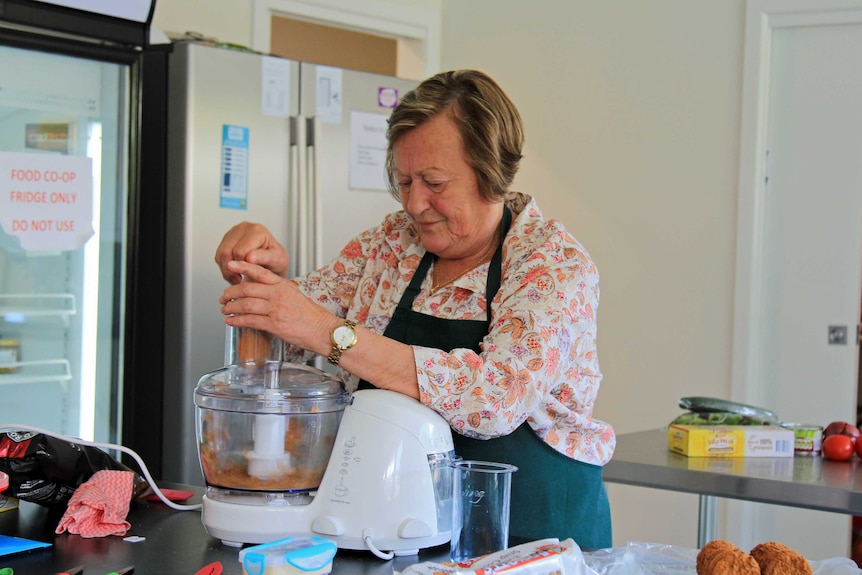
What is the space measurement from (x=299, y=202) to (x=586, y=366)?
1587mm

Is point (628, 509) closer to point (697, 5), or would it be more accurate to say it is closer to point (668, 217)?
point (668, 217)

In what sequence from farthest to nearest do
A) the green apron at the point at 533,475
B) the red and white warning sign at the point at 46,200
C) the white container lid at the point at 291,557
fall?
the red and white warning sign at the point at 46,200
the green apron at the point at 533,475
the white container lid at the point at 291,557

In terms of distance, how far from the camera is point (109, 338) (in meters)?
2.75

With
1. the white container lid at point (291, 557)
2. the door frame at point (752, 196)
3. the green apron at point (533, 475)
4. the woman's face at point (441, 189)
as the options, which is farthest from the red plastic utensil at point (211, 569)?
the door frame at point (752, 196)

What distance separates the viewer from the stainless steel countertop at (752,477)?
6.61 ft

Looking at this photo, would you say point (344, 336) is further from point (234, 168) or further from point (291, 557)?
point (234, 168)

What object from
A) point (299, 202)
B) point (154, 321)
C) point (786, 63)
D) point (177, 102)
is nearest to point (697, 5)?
point (786, 63)

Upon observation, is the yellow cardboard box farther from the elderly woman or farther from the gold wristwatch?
the gold wristwatch

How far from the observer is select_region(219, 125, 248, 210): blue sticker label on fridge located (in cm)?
283

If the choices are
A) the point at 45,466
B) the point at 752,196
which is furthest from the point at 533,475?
the point at 752,196

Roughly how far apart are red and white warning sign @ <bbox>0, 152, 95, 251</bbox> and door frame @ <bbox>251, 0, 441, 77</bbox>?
3.93 ft

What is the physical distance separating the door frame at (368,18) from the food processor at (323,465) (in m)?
2.59

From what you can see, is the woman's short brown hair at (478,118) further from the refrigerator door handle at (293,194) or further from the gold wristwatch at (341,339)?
the refrigerator door handle at (293,194)

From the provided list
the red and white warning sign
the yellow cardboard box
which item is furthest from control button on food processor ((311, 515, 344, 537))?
the red and white warning sign
